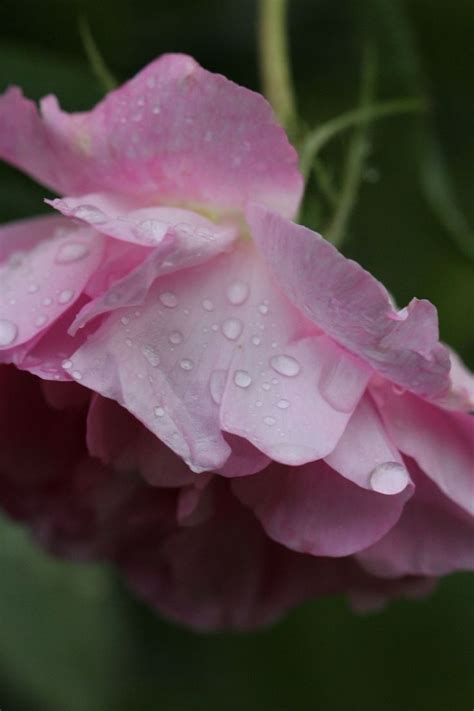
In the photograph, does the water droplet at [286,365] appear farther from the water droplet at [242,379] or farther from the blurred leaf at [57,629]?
the blurred leaf at [57,629]

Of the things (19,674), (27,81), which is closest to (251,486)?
(27,81)

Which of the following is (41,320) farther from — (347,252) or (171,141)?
(347,252)

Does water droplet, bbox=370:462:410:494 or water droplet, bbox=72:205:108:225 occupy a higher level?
water droplet, bbox=72:205:108:225

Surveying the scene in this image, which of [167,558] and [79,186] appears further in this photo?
[167,558]

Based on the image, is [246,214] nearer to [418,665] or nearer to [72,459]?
[72,459]

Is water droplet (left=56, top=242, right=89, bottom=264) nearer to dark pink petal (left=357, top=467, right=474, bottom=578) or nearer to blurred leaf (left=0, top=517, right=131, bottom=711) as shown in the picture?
dark pink petal (left=357, top=467, right=474, bottom=578)

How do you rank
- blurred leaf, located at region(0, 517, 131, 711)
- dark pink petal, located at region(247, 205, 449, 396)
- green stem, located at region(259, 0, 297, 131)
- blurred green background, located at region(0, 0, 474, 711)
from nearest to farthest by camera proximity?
dark pink petal, located at region(247, 205, 449, 396) → green stem, located at region(259, 0, 297, 131) → blurred green background, located at region(0, 0, 474, 711) → blurred leaf, located at region(0, 517, 131, 711)

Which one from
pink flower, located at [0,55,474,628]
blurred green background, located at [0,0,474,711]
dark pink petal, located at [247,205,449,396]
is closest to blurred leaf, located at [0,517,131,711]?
blurred green background, located at [0,0,474,711]
